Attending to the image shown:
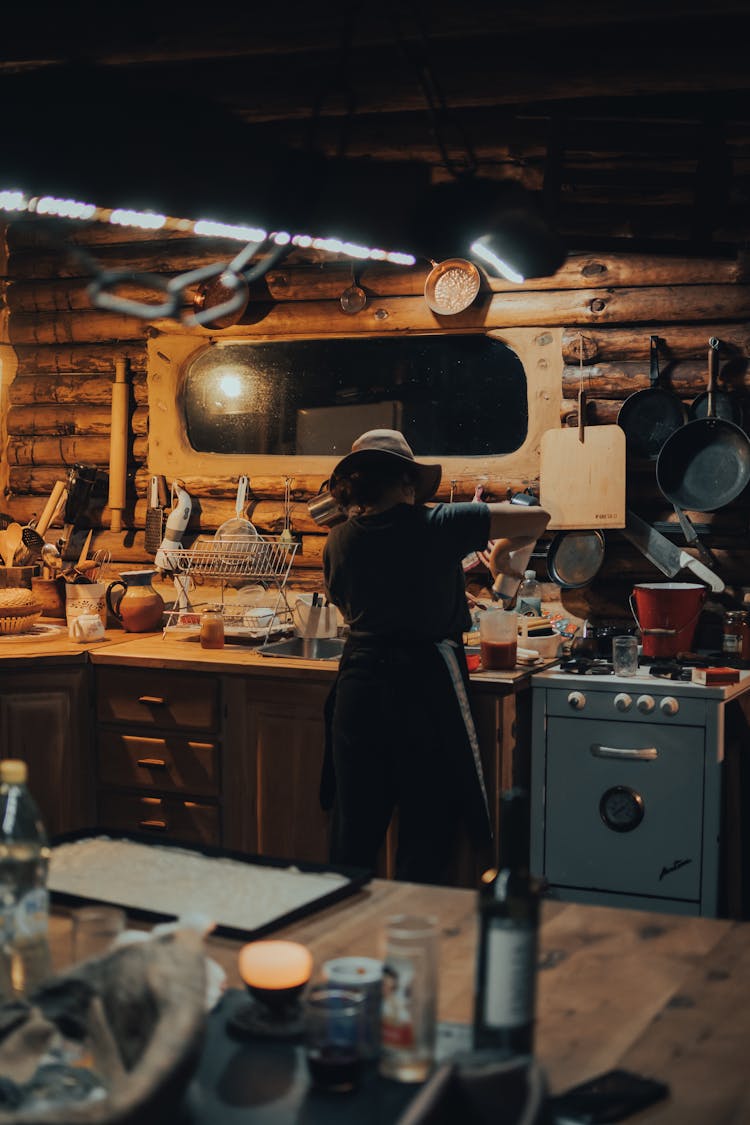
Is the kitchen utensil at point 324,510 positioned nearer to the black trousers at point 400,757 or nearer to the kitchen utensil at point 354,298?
the kitchen utensil at point 354,298

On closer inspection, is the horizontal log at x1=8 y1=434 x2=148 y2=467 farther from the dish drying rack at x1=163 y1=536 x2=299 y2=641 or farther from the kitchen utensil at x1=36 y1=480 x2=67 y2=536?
the dish drying rack at x1=163 y1=536 x2=299 y2=641

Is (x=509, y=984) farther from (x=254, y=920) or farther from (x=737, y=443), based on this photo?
(x=737, y=443)

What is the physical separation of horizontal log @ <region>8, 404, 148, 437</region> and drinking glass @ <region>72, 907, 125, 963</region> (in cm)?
412

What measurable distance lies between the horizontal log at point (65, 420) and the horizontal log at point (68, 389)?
0.03 m

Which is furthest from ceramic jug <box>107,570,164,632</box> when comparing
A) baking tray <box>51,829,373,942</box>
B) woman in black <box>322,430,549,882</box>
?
baking tray <box>51,829,373,942</box>

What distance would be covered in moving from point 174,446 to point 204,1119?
434 cm

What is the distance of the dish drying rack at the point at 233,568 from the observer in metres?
4.85

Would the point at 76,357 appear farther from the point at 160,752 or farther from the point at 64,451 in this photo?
the point at 160,752

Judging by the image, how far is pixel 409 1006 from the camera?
1.30 metres

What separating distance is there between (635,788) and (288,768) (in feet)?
4.11

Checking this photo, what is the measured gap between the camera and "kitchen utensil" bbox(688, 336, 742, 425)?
4.39 m

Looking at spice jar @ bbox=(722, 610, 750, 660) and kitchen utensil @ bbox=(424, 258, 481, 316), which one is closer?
spice jar @ bbox=(722, 610, 750, 660)

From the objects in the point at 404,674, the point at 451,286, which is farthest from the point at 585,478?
the point at 404,674

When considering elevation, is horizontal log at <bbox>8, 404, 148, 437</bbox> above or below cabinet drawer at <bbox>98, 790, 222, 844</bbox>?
above
